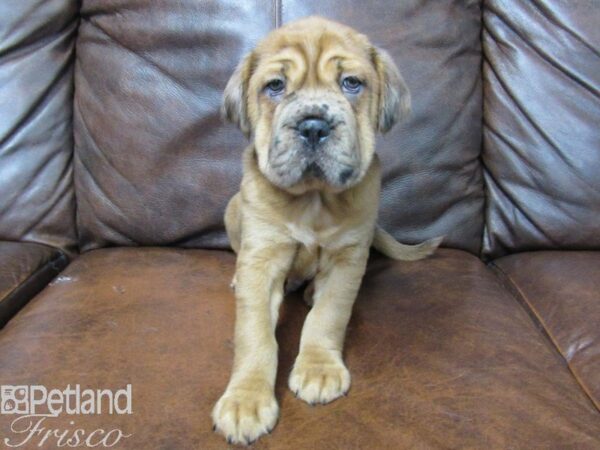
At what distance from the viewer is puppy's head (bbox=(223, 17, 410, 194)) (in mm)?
1313

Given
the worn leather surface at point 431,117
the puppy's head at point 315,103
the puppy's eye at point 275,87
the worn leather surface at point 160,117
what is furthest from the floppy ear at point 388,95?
the worn leather surface at point 160,117

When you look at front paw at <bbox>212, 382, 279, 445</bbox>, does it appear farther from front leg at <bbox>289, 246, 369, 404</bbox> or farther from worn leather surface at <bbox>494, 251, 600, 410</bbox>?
worn leather surface at <bbox>494, 251, 600, 410</bbox>

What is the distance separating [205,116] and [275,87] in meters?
0.58

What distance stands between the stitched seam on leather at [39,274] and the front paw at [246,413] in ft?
2.48

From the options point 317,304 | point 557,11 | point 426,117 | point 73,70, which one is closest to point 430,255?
point 426,117

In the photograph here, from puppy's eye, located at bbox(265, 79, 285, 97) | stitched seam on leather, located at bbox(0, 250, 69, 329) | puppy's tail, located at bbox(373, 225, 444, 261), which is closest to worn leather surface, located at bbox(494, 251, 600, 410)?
puppy's tail, located at bbox(373, 225, 444, 261)

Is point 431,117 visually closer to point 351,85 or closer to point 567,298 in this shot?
point 351,85

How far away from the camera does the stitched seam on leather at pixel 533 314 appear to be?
1286 millimetres

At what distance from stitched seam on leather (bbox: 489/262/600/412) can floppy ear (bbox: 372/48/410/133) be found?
2.14 feet

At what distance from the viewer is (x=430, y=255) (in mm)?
1937

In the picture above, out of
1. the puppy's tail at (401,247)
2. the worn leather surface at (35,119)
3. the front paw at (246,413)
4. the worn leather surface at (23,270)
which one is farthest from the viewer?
the worn leather surface at (35,119)

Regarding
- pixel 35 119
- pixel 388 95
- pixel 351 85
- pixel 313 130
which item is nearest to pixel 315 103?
pixel 313 130

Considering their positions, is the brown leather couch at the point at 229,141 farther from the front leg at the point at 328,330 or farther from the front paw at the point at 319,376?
the front paw at the point at 319,376

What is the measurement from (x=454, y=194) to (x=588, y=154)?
0.48 metres
